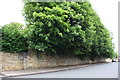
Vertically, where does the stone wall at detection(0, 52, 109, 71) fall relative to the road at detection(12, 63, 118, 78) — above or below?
above

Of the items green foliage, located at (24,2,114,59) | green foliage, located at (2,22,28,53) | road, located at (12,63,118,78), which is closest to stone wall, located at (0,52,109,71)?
green foliage, located at (2,22,28,53)

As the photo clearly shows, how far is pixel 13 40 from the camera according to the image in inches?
480

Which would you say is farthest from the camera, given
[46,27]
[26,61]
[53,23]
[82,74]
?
[26,61]

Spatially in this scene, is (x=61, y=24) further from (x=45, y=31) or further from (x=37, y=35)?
(x=37, y=35)

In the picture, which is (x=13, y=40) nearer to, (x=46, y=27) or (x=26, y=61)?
(x=26, y=61)

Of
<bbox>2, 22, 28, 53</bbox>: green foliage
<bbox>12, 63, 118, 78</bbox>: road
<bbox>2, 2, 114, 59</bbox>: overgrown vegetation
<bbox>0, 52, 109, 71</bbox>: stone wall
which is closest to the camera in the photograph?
<bbox>12, 63, 118, 78</bbox>: road

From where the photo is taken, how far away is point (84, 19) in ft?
44.3

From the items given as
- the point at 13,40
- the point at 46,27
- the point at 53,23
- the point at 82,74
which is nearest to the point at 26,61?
the point at 13,40

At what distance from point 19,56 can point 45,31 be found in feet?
9.87

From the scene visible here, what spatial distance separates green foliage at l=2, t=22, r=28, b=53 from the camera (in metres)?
11.7

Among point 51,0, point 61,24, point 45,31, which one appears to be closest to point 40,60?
point 45,31

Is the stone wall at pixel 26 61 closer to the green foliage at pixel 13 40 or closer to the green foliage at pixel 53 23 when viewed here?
the green foliage at pixel 13 40

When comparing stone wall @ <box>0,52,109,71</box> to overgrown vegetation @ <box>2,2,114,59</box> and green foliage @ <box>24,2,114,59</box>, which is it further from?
green foliage @ <box>24,2,114,59</box>

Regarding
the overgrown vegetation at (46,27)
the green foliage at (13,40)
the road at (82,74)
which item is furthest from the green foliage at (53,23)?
the road at (82,74)
